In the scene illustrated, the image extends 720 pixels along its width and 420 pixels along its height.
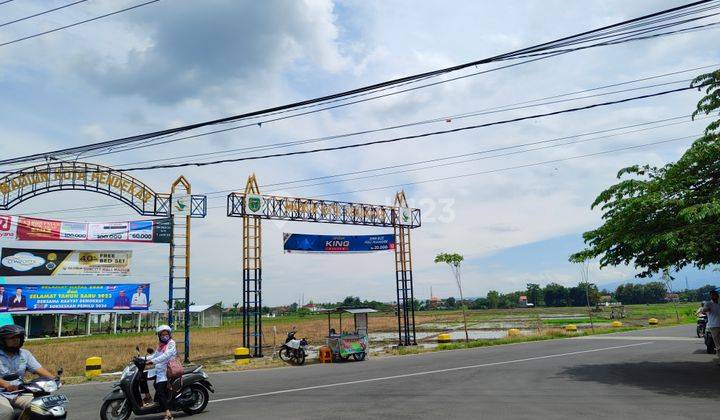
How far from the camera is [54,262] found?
2342cm

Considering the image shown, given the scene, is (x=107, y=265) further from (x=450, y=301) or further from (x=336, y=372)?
(x=450, y=301)

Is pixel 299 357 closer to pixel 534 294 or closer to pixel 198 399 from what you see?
pixel 198 399

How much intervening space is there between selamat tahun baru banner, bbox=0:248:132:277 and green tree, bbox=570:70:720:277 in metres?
20.2

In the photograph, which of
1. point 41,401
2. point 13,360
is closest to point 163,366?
point 13,360

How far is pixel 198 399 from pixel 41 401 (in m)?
4.33

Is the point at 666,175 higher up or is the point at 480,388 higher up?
the point at 666,175

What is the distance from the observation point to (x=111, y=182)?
21.6 m

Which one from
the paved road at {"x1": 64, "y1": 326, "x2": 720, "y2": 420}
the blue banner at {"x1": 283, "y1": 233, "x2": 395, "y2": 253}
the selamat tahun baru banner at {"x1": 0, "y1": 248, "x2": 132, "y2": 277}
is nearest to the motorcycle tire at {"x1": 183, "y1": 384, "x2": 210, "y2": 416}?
the paved road at {"x1": 64, "y1": 326, "x2": 720, "y2": 420}

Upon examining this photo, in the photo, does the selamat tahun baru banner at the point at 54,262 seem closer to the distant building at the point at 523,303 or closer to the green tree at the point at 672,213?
the green tree at the point at 672,213

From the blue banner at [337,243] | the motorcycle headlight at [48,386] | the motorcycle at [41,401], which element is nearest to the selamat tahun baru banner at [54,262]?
the blue banner at [337,243]

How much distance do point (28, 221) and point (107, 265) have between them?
3.72m

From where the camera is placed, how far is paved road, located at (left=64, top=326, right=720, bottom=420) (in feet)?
30.3

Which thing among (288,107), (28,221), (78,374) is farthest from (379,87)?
(28,221)

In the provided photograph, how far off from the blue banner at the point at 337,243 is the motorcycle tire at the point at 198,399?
15.0 meters
